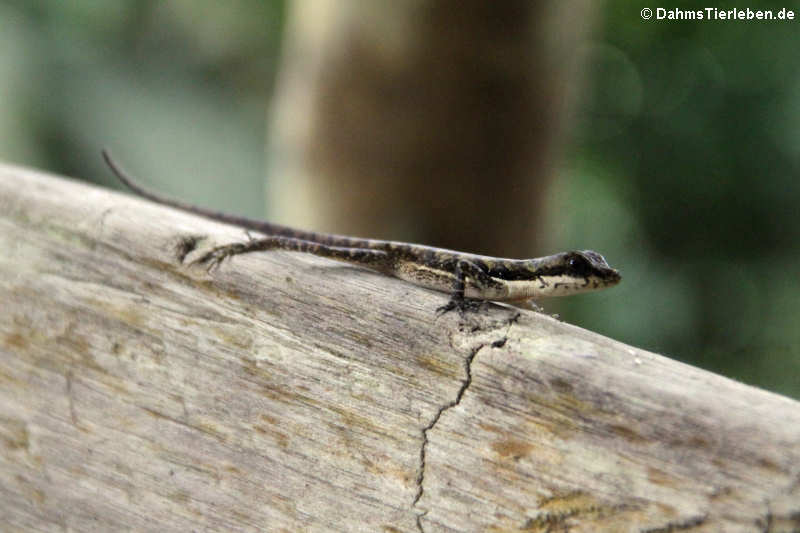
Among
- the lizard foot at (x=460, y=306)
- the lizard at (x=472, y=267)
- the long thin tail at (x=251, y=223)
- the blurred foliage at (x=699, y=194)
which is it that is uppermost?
the blurred foliage at (x=699, y=194)

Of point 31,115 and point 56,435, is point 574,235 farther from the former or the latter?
point 56,435

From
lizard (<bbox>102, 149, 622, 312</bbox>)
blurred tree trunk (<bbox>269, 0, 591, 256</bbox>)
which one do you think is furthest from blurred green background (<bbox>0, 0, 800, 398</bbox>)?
lizard (<bbox>102, 149, 622, 312</bbox>)

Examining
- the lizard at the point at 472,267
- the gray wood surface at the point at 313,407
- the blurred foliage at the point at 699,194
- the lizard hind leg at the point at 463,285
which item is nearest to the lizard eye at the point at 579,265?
the lizard at the point at 472,267

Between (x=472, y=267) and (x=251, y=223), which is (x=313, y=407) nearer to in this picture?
(x=472, y=267)

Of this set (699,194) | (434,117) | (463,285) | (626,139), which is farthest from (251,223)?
(626,139)

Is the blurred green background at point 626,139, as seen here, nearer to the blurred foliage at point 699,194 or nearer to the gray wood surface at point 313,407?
the blurred foliage at point 699,194

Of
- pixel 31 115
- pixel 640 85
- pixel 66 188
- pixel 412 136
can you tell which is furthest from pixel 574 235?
pixel 66 188

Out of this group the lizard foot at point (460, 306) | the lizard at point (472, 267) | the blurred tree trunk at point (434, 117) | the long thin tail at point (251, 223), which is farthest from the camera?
the blurred tree trunk at point (434, 117)
